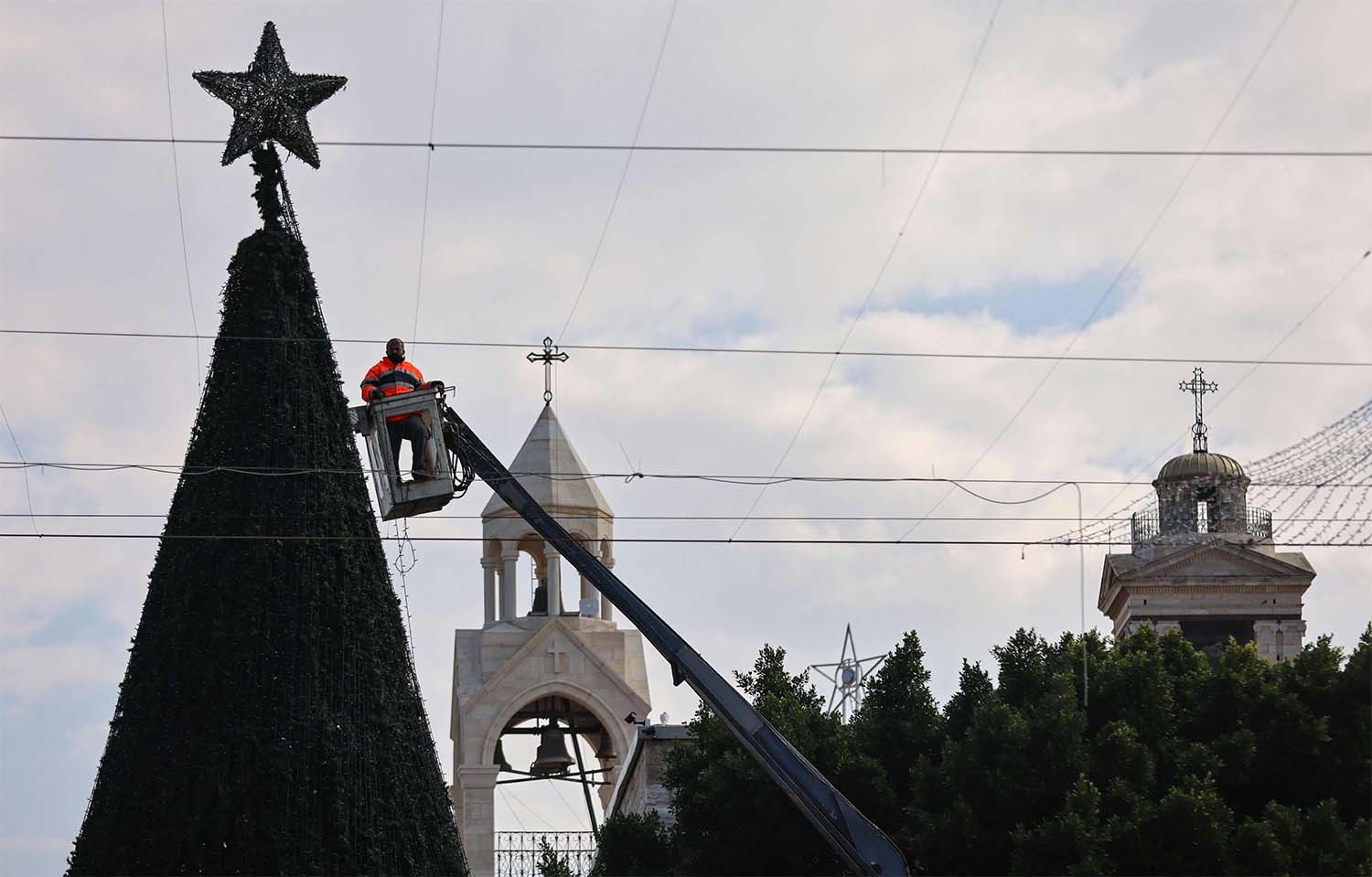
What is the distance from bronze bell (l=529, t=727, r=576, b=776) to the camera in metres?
54.5

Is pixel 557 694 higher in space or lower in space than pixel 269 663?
higher

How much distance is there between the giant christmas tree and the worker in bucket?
59.0 inches

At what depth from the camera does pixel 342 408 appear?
90.9 feet

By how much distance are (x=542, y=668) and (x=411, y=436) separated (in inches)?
1188

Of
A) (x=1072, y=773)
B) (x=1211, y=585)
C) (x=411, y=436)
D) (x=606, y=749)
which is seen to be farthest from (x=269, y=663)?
(x=1211, y=585)

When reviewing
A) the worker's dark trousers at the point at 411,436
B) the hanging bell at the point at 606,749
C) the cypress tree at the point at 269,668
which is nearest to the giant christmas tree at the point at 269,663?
the cypress tree at the point at 269,668

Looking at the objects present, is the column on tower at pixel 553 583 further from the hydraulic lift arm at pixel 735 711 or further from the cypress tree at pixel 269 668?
the hydraulic lift arm at pixel 735 711

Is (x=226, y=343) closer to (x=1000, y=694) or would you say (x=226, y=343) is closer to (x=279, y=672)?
(x=279, y=672)

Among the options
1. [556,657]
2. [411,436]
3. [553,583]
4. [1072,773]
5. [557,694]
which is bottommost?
[1072,773]

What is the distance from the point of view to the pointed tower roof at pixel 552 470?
52.8 m

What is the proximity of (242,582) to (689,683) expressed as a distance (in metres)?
5.08

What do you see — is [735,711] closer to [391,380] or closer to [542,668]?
[391,380]

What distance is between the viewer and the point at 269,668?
1028 inches

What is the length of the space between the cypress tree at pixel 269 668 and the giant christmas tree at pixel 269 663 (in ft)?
0.07
